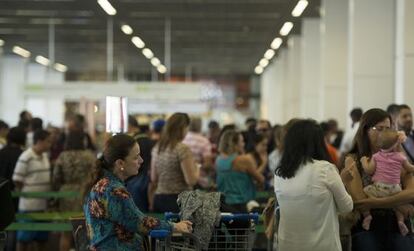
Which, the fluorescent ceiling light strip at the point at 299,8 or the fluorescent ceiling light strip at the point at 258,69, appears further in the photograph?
the fluorescent ceiling light strip at the point at 258,69

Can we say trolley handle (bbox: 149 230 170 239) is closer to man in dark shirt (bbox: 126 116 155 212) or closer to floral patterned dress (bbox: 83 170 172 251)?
floral patterned dress (bbox: 83 170 172 251)

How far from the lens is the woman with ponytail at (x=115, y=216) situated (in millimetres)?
4418

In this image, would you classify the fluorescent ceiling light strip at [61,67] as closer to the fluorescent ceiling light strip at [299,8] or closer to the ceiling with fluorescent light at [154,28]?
the ceiling with fluorescent light at [154,28]

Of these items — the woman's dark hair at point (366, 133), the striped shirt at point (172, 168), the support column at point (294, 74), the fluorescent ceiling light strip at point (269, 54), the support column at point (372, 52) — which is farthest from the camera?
the fluorescent ceiling light strip at point (269, 54)

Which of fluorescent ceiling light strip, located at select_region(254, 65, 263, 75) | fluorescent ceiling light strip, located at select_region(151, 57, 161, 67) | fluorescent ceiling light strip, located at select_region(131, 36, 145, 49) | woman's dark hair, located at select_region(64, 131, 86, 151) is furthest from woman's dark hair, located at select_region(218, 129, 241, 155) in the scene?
fluorescent ceiling light strip, located at select_region(254, 65, 263, 75)

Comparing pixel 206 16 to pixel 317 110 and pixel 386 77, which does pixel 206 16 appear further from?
pixel 386 77

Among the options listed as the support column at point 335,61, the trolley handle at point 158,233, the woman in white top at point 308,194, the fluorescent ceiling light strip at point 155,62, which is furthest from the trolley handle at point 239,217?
the fluorescent ceiling light strip at point 155,62

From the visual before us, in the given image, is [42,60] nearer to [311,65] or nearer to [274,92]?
[274,92]

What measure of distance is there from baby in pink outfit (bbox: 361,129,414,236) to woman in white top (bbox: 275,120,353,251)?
34cm

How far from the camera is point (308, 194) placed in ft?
14.8

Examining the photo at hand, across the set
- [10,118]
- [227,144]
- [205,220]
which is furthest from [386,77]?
[10,118]

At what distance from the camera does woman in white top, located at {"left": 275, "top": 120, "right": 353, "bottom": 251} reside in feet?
14.8

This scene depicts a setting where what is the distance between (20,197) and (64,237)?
2.20 feet

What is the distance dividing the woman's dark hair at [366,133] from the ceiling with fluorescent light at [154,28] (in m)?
12.8
